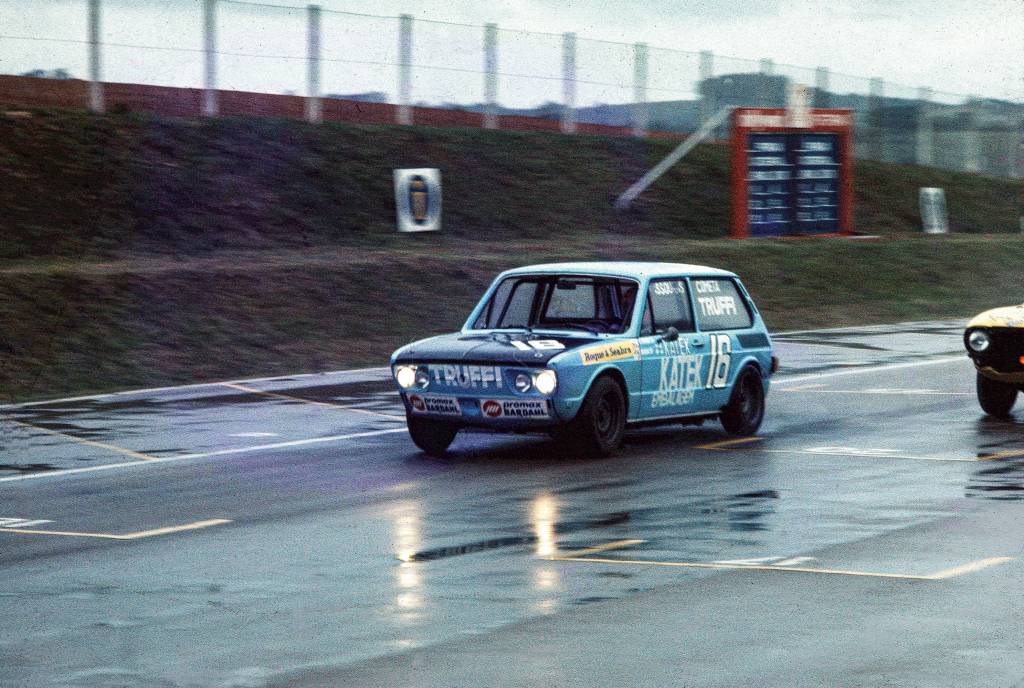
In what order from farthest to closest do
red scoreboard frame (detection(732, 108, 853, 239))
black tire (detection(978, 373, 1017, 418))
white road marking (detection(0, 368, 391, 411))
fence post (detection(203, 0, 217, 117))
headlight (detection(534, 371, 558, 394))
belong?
red scoreboard frame (detection(732, 108, 853, 239)), fence post (detection(203, 0, 217, 117)), white road marking (detection(0, 368, 391, 411)), black tire (detection(978, 373, 1017, 418)), headlight (detection(534, 371, 558, 394))

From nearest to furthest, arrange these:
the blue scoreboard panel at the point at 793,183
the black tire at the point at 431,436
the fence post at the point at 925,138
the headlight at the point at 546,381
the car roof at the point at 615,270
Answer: the headlight at the point at 546,381 → the black tire at the point at 431,436 → the car roof at the point at 615,270 → the blue scoreboard panel at the point at 793,183 → the fence post at the point at 925,138

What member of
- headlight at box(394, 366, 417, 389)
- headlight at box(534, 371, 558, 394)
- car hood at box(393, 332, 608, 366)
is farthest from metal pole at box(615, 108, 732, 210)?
headlight at box(534, 371, 558, 394)

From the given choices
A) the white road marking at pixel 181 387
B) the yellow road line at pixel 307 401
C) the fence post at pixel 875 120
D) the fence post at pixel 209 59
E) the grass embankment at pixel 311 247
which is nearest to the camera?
the yellow road line at pixel 307 401

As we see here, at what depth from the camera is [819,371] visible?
22.8 metres

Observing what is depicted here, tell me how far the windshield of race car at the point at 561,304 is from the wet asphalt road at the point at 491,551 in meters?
1.06

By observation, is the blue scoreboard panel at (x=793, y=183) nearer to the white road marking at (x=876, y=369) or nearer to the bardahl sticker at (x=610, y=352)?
the white road marking at (x=876, y=369)

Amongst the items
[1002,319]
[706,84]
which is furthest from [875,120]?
[1002,319]

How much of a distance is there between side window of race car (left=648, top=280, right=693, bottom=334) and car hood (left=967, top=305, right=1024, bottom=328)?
284 centimetres

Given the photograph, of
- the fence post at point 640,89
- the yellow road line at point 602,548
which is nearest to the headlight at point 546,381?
the yellow road line at point 602,548

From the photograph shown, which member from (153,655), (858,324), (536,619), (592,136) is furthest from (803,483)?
(592,136)

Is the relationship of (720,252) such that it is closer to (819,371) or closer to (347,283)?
(347,283)

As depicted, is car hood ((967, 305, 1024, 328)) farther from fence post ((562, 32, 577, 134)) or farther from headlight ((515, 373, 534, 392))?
fence post ((562, 32, 577, 134))

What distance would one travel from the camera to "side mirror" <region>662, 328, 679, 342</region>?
49.4ft

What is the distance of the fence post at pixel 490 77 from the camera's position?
39.0 metres
